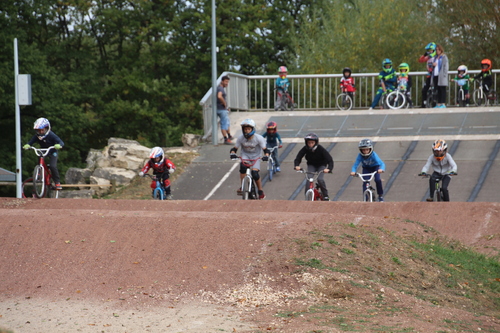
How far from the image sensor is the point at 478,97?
2773cm

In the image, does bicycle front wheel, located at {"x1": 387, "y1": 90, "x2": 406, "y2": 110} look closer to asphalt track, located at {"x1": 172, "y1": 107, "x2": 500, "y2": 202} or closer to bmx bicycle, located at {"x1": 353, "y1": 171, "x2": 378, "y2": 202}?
asphalt track, located at {"x1": 172, "y1": 107, "x2": 500, "y2": 202}

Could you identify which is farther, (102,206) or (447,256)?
(102,206)

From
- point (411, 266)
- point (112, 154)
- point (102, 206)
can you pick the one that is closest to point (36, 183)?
point (102, 206)

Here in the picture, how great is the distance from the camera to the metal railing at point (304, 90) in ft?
97.8

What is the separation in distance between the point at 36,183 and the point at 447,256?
28.2ft

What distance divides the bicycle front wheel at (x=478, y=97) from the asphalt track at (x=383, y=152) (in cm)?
89

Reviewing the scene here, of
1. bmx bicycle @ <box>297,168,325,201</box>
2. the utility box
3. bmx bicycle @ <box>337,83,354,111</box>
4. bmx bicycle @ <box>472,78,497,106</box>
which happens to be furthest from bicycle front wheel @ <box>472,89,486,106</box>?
the utility box

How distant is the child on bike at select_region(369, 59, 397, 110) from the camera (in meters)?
26.6

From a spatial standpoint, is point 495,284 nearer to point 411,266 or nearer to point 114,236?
point 411,266

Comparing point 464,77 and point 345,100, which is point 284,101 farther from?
point 464,77

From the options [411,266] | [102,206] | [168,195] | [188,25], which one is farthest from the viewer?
[188,25]

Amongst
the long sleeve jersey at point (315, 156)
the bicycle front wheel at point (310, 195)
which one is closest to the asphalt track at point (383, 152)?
the long sleeve jersey at point (315, 156)

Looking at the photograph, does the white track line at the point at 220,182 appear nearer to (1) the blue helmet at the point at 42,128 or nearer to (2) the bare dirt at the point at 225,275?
(1) the blue helmet at the point at 42,128

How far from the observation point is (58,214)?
12383 mm
